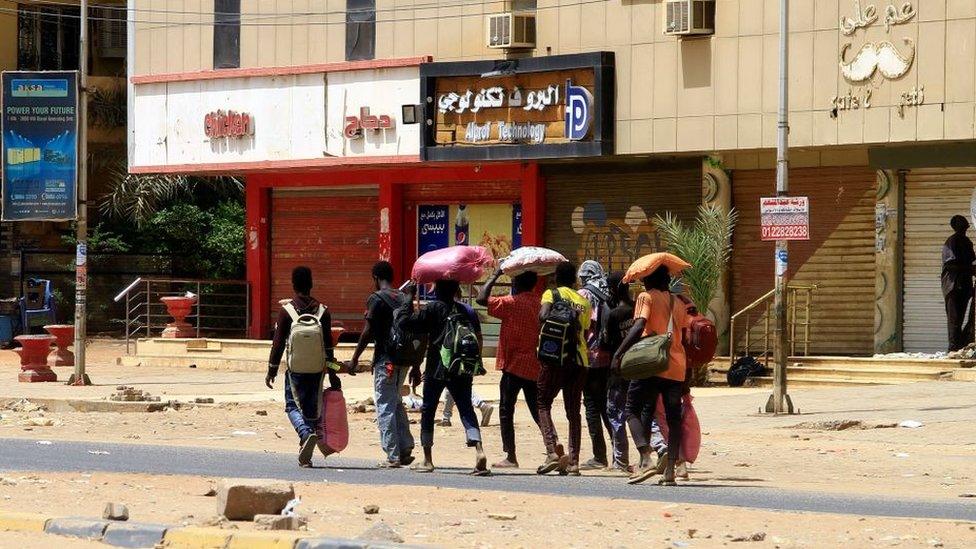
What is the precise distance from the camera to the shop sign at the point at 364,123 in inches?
1225

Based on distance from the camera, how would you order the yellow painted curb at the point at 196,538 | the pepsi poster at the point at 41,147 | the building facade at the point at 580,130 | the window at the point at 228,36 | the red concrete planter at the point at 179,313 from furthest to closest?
the red concrete planter at the point at 179,313 < the window at the point at 228,36 < the pepsi poster at the point at 41,147 < the building facade at the point at 580,130 < the yellow painted curb at the point at 196,538

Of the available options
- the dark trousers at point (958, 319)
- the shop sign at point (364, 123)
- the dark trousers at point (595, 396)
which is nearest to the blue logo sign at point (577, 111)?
the shop sign at point (364, 123)

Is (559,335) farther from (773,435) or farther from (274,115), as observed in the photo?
(274,115)

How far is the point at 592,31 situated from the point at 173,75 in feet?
28.4

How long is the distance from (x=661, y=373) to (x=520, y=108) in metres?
15.8

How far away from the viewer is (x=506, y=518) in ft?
39.6

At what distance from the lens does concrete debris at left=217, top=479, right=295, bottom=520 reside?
11727 millimetres

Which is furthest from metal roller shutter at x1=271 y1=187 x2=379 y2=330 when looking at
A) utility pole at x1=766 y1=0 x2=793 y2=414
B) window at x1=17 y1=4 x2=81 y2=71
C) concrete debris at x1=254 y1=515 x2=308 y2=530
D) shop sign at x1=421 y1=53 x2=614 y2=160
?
concrete debris at x1=254 y1=515 x2=308 y2=530

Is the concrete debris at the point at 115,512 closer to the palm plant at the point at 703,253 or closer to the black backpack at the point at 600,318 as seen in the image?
the black backpack at the point at 600,318

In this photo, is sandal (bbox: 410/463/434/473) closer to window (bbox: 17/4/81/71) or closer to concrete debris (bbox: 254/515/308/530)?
concrete debris (bbox: 254/515/308/530)

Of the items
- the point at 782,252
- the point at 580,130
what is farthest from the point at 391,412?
the point at 580,130

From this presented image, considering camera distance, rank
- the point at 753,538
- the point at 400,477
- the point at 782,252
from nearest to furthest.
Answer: the point at 753,538 < the point at 400,477 < the point at 782,252

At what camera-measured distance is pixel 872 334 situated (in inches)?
1075

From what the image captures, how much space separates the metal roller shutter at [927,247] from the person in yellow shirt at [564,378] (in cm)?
1245
